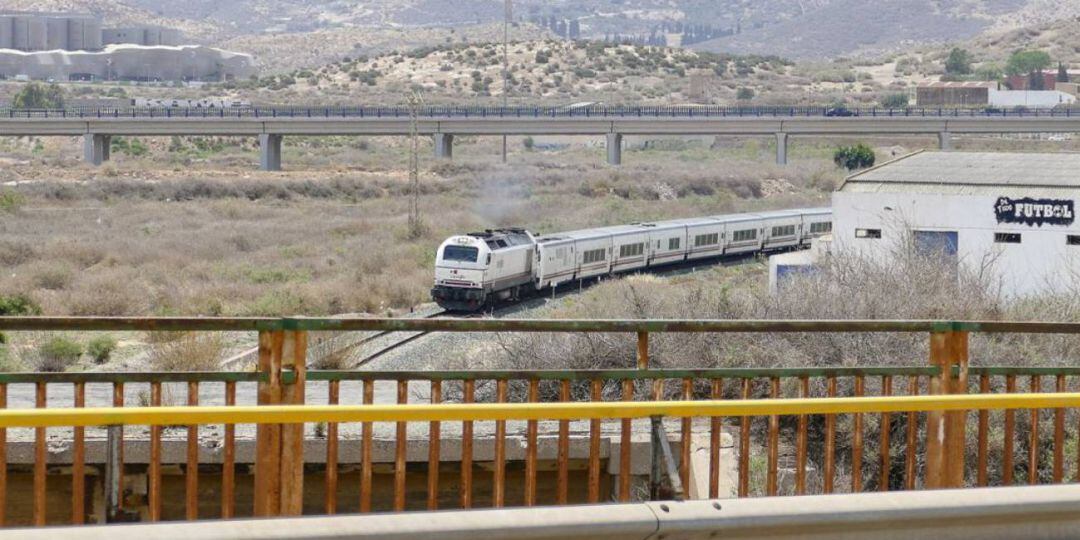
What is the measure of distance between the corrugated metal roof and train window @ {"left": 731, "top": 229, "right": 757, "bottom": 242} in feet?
53.9

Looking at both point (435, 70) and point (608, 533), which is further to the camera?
point (435, 70)

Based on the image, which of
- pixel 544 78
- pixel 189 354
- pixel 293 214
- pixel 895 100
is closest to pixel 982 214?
pixel 189 354

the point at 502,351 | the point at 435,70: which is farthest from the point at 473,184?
the point at 435,70

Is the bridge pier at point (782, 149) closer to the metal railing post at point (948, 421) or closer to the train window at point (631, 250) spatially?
the train window at point (631, 250)

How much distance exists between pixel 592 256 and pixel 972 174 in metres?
13.2

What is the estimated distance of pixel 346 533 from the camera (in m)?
6.39

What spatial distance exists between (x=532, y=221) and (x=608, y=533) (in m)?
58.3

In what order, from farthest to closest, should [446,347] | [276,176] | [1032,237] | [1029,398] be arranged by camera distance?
[276,176]
[1032,237]
[446,347]
[1029,398]

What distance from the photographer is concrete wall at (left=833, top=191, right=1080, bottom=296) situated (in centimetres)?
2944

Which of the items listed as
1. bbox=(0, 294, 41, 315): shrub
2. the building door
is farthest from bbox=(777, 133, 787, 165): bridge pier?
bbox=(0, 294, 41, 315): shrub

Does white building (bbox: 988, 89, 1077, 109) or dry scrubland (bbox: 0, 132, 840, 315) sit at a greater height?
white building (bbox: 988, 89, 1077, 109)

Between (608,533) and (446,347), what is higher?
(608,533)

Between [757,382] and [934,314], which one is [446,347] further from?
[757,382]

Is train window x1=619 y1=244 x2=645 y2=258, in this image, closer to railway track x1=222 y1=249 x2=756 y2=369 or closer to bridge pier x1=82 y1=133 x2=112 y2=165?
railway track x1=222 y1=249 x2=756 y2=369
